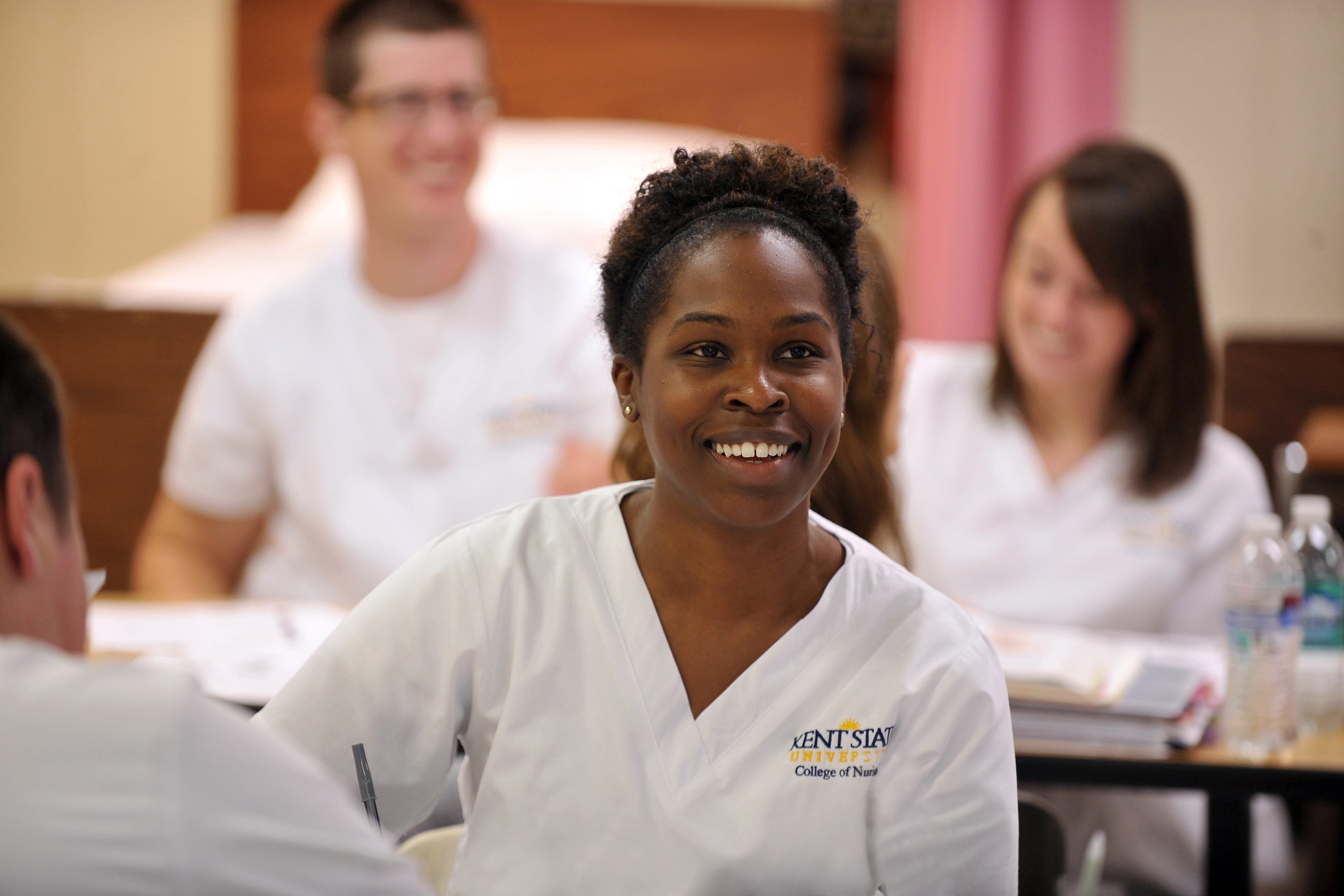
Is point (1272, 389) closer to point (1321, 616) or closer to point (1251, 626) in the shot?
point (1321, 616)

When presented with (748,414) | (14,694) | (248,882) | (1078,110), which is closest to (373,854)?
(248,882)

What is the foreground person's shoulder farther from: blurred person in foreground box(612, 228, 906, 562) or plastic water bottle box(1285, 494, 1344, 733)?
plastic water bottle box(1285, 494, 1344, 733)

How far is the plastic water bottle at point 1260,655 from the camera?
5.03ft

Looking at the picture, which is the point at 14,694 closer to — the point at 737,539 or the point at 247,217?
the point at 737,539

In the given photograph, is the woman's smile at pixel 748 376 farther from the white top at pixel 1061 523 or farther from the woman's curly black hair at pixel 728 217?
the white top at pixel 1061 523

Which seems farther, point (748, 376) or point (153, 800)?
point (748, 376)

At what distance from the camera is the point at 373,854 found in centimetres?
75

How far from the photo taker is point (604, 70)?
443 cm

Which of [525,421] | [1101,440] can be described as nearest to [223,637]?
[525,421]

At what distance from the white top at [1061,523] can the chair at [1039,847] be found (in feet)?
2.56

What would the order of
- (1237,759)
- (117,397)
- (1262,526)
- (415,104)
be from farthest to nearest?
(117,397), (415,104), (1262,526), (1237,759)

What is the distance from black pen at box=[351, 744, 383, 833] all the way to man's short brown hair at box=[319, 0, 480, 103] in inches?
67.5

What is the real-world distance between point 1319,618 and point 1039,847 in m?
0.59

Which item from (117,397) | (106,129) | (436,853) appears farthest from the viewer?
(106,129)
